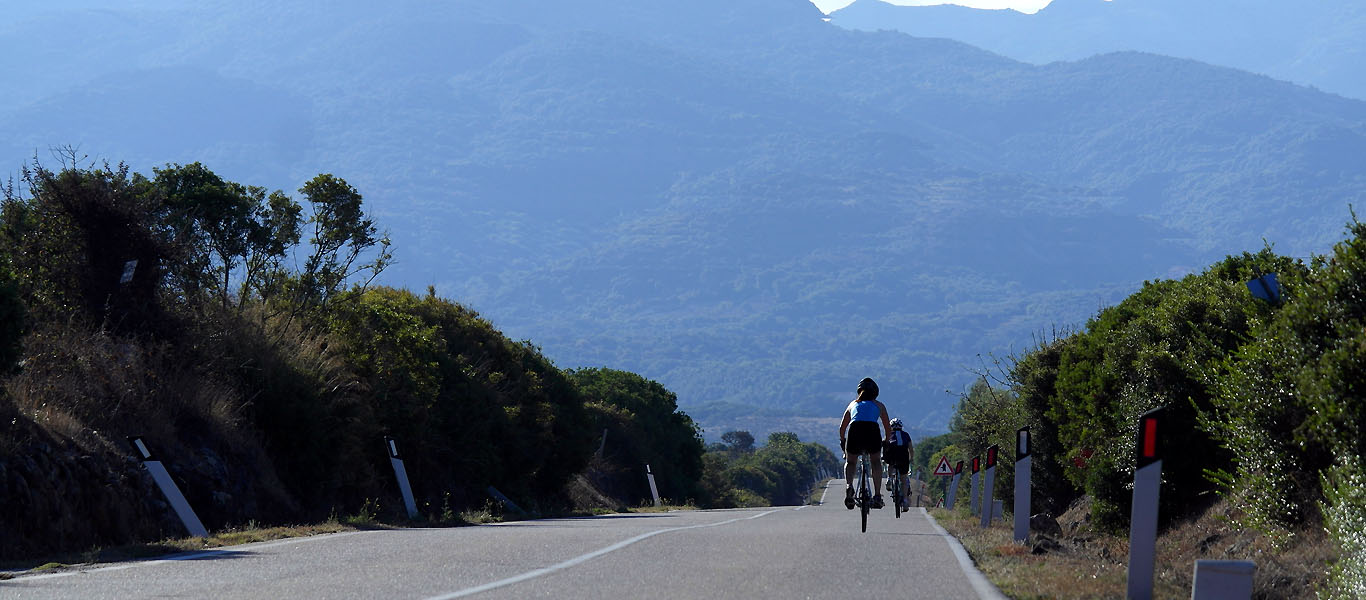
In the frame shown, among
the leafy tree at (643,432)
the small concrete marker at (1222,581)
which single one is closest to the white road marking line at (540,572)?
the small concrete marker at (1222,581)

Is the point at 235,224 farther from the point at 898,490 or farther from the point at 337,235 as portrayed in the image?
the point at 898,490

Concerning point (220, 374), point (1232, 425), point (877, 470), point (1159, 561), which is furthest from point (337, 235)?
point (1232, 425)

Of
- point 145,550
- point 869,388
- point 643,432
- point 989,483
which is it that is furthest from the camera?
point 643,432

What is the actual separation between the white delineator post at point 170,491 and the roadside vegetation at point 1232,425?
9215mm

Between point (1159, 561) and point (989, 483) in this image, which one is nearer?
point (1159, 561)

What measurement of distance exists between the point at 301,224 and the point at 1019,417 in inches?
633

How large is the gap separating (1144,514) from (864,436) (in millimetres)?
7727

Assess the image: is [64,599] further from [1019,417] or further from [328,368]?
Answer: [1019,417]

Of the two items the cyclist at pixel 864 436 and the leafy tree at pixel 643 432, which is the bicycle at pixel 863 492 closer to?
the cyclist at pixel 864 436

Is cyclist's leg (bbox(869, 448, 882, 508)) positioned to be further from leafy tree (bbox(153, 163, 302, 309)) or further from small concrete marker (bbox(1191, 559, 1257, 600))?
leafy tree (bbox(153, 163, 302, 309))

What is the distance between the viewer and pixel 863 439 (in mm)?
17625

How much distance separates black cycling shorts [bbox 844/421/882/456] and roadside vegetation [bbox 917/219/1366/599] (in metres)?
1.88

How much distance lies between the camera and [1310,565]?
11.6 m

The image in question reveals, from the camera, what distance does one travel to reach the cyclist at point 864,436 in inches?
694
